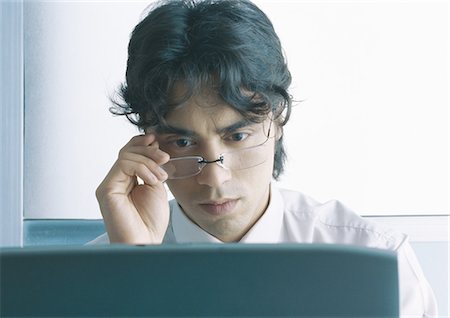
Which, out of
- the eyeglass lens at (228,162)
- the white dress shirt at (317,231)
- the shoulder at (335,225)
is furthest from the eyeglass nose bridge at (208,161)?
the shoulder at (335,225)

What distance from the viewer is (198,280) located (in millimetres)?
487

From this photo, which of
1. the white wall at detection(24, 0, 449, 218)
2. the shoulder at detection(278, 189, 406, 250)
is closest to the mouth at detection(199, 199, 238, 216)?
the shoulder at detection(278, 189, 406, 250)

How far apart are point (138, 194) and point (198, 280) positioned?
3.38 ft

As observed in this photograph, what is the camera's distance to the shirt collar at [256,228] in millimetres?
1550

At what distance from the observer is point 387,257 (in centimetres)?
49

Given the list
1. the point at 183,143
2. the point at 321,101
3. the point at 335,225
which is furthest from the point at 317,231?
the point at 321,101

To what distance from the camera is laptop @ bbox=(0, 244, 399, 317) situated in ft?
1.59

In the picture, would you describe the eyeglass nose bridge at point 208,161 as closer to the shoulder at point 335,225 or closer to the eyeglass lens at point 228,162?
the eyeglass lens at point 228,162

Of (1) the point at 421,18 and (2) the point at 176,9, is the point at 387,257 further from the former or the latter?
(1) the point at 421,18

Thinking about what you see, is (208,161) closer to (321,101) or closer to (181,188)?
(181,188)

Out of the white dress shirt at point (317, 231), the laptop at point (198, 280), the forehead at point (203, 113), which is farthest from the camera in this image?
the white dress shirt at point (317, 231)

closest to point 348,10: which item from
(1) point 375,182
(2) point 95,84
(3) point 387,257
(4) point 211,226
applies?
(1) point 375,182

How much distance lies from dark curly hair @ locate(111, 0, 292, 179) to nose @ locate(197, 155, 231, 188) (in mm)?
115

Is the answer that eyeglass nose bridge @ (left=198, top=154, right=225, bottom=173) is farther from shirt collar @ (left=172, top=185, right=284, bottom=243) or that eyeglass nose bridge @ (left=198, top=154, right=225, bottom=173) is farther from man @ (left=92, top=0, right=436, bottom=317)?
shirt collar @ (left=172, top=185, right=284, bottom=243)
